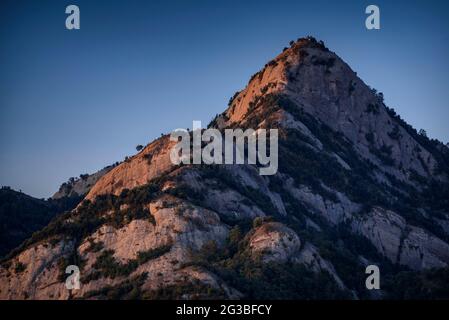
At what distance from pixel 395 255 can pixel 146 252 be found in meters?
62.3

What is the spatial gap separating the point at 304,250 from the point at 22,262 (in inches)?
2015

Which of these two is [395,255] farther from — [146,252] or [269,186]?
[146,252]

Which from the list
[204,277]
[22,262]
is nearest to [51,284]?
[22,262]

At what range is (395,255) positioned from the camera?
609ft
